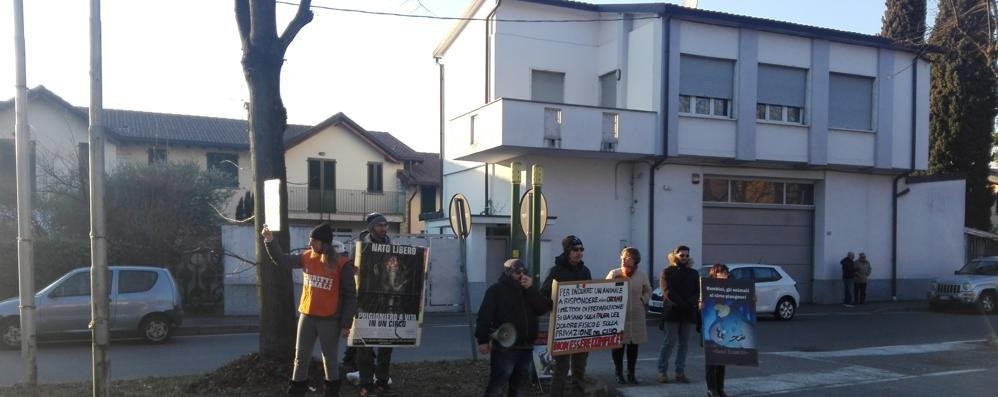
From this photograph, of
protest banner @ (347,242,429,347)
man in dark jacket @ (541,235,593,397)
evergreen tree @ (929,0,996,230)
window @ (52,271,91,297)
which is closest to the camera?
protest banner @ (347,242,429,347)

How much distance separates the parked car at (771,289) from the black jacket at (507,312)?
11477 mm

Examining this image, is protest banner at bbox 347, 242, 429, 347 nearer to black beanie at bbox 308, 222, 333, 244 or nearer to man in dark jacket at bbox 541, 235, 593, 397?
black beanie at bbox 308, 222, 333, 244

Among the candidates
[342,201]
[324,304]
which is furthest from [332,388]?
[342,201]

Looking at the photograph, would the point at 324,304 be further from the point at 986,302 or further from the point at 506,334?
the point at 986,302

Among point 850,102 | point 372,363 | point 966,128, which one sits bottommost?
point 372,363

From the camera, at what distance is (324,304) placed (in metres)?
7.25

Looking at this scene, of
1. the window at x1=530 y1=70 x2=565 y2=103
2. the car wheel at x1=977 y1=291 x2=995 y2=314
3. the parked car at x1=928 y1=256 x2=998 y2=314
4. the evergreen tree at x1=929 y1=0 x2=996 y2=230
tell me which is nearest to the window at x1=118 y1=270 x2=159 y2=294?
the window at x1=530 y1=70 x2=565 y2=103

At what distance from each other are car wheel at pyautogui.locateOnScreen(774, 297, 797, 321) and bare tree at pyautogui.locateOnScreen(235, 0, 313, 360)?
1381 centimetres

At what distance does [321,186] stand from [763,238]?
21779 mm

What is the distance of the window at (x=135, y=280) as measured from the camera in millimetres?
14699

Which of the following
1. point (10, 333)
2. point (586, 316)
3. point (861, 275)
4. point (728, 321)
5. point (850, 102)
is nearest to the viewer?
point (586, 316)

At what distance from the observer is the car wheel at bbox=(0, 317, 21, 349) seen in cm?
1345

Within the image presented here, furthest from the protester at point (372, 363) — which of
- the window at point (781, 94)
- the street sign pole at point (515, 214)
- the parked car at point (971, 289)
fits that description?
the parked car at point (971, 289)

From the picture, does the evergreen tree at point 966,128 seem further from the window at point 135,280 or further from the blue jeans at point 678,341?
the window at point 135,280
